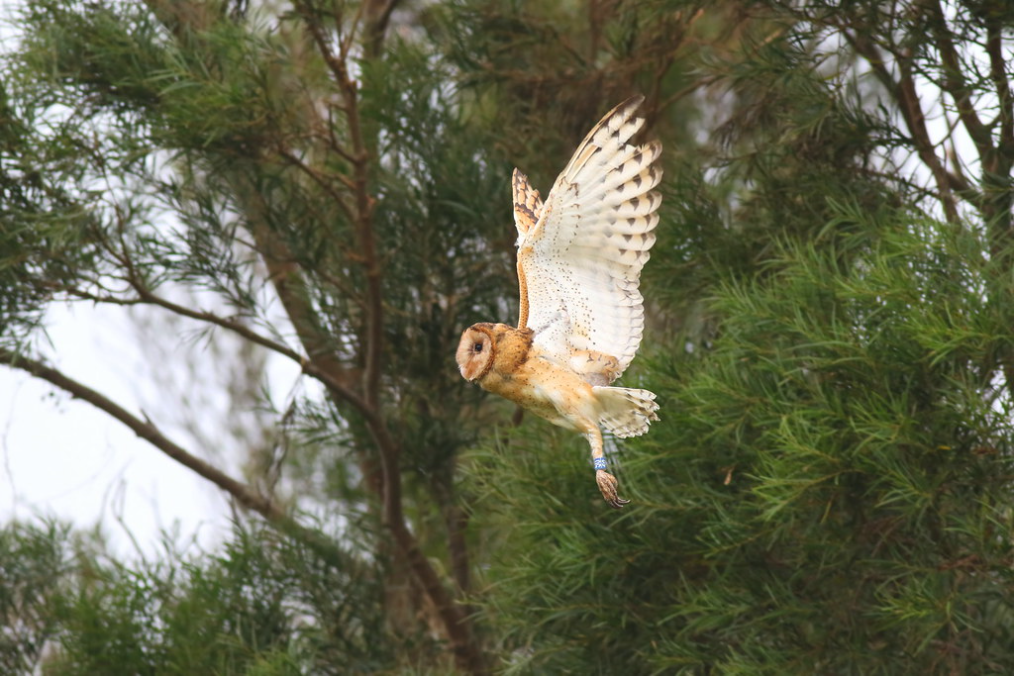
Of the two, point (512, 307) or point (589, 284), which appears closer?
point (589, 284)

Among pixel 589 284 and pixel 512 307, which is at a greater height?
pixel 512 307

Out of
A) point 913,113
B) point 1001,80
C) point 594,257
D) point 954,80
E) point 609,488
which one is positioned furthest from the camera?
point 913,113

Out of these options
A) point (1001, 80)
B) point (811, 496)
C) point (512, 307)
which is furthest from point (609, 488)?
point (512, 307)

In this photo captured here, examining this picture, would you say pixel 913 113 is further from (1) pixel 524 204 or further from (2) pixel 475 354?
(2) pixel 475 354

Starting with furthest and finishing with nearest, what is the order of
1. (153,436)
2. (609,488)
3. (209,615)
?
(153,436), (209,615), (609,488)

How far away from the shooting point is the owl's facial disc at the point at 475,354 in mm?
2018

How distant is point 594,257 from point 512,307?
Result: 2.50m

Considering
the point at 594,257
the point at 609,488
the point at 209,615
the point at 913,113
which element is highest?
the point at 913,113

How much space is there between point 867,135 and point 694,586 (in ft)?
4.47

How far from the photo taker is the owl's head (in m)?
2.02

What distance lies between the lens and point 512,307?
4.67m

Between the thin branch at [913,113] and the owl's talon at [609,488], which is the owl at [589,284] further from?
the thin branch at [913,113]

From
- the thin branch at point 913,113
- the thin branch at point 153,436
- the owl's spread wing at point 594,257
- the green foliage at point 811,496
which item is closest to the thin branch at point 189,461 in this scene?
the thin branch at point 153,436

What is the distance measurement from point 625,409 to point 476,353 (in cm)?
32
